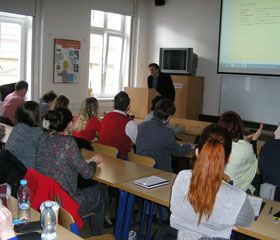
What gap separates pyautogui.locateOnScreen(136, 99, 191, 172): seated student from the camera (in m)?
3.62

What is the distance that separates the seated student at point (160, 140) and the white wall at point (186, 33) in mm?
3963

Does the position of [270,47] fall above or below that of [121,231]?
above

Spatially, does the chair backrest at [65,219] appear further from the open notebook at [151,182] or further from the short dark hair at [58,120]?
the short dark hair at [58,120]

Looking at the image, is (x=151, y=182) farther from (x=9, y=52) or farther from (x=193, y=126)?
(x=9, y=52)

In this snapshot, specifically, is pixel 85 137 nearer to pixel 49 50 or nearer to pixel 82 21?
pixel 49 50

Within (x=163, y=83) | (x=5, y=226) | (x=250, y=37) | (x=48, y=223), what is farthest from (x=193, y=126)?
(x=5, y=226)

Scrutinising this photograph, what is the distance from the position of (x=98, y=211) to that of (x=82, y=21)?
520 cm

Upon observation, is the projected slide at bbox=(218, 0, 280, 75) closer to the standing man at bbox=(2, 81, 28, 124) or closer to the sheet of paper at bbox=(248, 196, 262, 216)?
the standing man at bbox=(2, 81, 28, 124)

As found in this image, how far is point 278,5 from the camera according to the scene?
6.08m

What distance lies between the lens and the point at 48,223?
6.03 ft

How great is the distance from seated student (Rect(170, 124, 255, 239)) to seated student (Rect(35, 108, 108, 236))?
1.10 meters

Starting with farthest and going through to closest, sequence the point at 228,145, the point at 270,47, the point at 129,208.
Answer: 1. the point at 270,47
2. the point at 129,208
3. the point at 228,145

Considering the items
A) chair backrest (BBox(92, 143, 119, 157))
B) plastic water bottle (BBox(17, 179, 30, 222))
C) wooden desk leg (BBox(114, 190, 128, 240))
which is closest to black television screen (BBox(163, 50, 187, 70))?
chair backrest (BBox(92, 143, 119, 157))

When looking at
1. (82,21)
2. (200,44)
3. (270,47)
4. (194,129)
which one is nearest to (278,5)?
(270,47)
